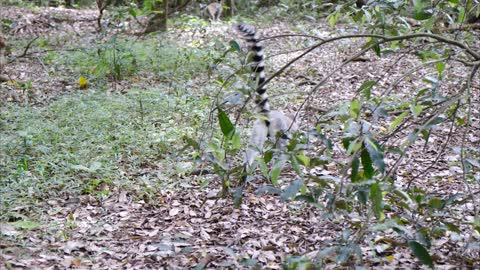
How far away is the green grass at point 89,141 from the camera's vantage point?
3639mm

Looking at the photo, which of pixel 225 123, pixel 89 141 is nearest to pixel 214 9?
pixel 89 141

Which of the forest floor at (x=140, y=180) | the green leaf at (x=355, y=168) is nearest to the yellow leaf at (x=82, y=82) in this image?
the forest floor at (x=140, y=180)

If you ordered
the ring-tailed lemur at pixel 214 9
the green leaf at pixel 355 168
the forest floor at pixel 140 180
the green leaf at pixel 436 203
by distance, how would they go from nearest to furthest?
the green leaf at pixel 355 168 < the green leaf at pixel 436 203 < the forest floor at pixel 140 180 < the ring-tailed lemur at pixel 214 9

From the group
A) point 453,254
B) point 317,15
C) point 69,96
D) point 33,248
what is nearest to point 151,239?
point 33,248

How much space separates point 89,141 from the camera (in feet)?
14.4

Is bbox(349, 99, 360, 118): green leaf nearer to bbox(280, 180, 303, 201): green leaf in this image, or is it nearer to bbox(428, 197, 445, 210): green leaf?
bbox(280, 180, 303, 201): green leaf

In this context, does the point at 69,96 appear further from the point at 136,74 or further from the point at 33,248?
the point at 33,248

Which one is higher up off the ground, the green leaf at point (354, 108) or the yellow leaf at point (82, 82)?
the green leaf at point (354, 108)

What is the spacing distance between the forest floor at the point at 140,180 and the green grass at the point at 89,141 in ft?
0.04

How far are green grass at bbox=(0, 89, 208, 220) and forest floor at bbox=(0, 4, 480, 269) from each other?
0.01m

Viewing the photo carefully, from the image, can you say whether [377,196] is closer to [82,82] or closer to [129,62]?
[82,82]

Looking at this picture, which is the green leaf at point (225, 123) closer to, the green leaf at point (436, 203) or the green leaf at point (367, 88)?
the green leaf at point (367, 88)

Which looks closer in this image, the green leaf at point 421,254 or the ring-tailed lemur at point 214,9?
the green leaf at point 421,254

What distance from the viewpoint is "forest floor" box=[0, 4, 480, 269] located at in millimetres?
2885
